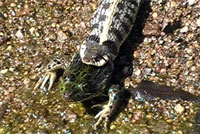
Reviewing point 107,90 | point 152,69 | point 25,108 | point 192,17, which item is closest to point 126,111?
point 107,90

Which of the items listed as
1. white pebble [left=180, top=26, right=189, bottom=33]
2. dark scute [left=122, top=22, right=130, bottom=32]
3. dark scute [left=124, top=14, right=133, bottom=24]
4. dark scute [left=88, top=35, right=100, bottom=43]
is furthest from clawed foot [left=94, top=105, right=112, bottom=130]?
white pebble [left=180, top=26, right=189, bottom=33]

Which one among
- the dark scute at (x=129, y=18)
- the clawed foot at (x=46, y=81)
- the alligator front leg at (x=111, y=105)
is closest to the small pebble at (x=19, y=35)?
the clawed foot at (x=46, y=81)

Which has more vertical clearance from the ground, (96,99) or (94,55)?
(94,55)

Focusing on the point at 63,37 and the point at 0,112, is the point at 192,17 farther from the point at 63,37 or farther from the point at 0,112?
the point at 0,112

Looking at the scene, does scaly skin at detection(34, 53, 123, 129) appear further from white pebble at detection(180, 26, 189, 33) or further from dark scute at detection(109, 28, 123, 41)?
white pebble at detection(180, 26, 189, 33)

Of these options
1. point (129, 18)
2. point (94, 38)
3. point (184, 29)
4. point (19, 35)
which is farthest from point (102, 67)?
point (19, 35)

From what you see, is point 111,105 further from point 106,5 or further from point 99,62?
point 106,5

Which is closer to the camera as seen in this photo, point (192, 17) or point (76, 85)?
point (76, 85)
